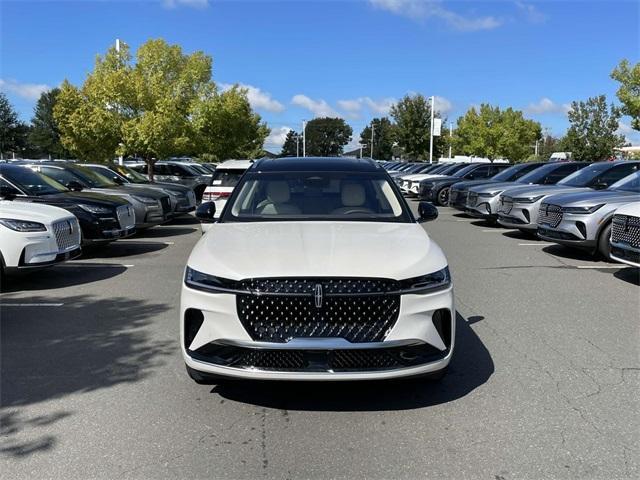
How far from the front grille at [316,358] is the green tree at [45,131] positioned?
73754 millimetres

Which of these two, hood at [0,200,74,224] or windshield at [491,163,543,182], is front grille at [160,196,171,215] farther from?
windshield at [491,163,543,182]

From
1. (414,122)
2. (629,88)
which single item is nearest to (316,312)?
(629,88)

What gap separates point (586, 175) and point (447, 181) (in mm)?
9179

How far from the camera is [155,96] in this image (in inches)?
894

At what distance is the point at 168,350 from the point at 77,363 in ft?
2.45

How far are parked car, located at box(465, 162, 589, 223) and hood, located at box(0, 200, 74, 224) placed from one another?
10076 millimetres

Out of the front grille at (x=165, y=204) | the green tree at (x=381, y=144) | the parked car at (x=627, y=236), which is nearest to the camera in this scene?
the parked car at (x=627, y=236)

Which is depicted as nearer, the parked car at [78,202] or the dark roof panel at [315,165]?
the dark roof panel at [315,165]

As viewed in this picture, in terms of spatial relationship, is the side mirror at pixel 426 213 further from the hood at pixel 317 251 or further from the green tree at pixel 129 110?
the green tree at pixel 129 110

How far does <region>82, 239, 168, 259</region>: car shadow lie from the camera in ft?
35.1

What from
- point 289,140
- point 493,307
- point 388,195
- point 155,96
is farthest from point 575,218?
point 289,140

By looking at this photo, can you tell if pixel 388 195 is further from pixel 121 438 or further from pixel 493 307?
pixel 121 438

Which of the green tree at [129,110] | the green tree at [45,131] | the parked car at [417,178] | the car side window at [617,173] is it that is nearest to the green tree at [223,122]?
the green tree at [129,110]

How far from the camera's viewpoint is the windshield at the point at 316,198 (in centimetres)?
502
